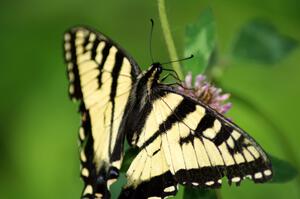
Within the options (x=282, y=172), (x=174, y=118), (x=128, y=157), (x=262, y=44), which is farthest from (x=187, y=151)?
(x=262, y=44)

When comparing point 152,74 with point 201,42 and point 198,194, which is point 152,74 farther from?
point 198,194

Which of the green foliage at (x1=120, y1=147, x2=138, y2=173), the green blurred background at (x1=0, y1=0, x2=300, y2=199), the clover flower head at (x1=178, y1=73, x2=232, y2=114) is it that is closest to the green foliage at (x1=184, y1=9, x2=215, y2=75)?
the clover flower head at (x1=178, y1=73, x2=232, y2=114)

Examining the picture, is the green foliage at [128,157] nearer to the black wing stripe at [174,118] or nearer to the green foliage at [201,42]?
the black wing stripe at [174,118]

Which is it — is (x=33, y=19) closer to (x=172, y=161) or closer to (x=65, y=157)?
(x=65, y=157)

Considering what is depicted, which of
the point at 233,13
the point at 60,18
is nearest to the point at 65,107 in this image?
the point at 60,18

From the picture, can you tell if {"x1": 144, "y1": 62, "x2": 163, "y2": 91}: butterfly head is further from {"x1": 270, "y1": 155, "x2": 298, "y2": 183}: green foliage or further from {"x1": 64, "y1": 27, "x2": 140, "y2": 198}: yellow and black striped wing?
{"x1": 270, "y1": 155, "x2": 298, "y2": 183}: green foliage

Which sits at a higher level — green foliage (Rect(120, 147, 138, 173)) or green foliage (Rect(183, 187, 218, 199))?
green foliage (Rect(120, 147, 138, 173))
